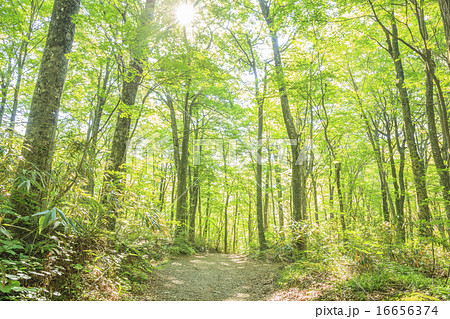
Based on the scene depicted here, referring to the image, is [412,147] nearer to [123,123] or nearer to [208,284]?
[208,284]

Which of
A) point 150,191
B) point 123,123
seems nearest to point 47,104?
point 123,123

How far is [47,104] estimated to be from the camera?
323cm

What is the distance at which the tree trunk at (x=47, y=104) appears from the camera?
9.76 ft

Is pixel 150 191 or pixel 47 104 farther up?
pixel 47 104

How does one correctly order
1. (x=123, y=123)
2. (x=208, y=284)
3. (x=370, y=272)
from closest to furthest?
(x=370, y=272) < (x=208, y=284) < (x=123, y=123)

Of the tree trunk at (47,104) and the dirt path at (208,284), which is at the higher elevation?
the tree trunk at (47,104)

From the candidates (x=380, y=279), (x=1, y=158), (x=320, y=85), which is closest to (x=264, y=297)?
(x=380, y=279)

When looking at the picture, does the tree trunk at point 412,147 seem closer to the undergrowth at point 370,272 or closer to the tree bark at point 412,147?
the tree bark at point 412,147

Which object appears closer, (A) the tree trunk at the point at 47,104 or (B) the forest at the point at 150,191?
(B) the forest at the point at 150,191

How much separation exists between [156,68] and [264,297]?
16.1 ft

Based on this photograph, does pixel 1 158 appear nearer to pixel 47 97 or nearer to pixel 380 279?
pixel 47 97

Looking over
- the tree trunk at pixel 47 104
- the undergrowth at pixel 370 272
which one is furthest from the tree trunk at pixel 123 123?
the undergrowth at pixel 370 272

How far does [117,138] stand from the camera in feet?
18.2

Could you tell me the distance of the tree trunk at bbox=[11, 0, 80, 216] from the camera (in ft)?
9.76
